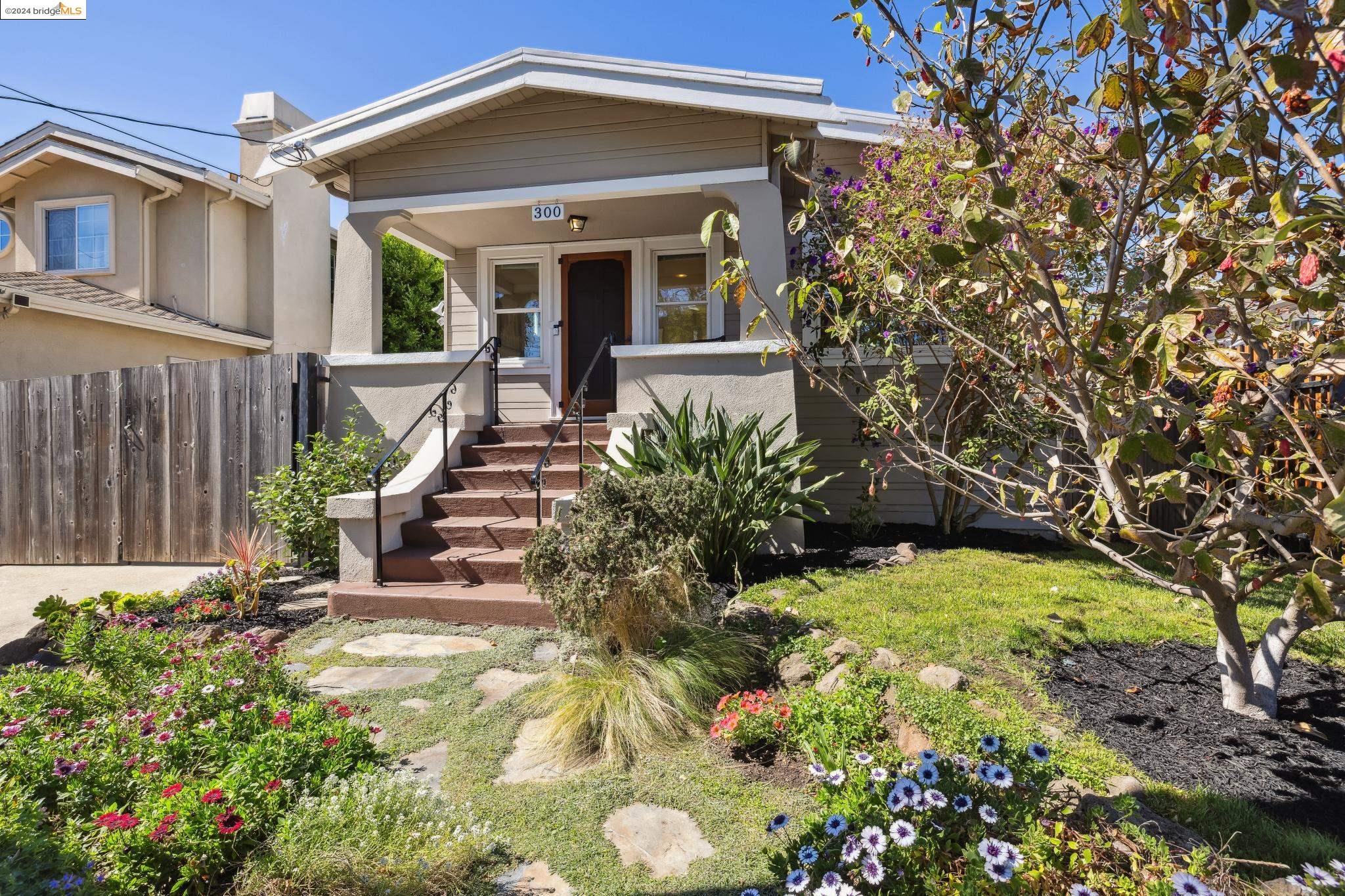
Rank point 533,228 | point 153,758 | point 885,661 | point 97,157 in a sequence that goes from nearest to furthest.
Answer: point 153,758
point 885,661
point 533,228
point 97,157

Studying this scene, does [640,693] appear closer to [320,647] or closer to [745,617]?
[745,617]

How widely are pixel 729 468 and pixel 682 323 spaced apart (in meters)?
3.76

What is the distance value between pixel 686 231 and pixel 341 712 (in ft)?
23.0

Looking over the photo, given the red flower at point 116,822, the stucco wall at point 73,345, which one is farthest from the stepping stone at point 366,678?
the stucco wall at point 73,345

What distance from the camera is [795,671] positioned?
10.9ft

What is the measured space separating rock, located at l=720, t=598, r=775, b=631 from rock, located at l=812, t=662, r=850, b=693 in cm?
78

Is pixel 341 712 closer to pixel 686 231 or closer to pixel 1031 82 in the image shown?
pixel 1031 82

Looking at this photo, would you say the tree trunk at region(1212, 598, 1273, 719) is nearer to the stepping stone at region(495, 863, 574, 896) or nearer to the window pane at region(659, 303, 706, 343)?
the stepping stone at region(495, 863, 574, 896)

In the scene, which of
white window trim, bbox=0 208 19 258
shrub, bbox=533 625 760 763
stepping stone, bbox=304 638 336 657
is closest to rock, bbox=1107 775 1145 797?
shrub, bbox=533 625 760 763

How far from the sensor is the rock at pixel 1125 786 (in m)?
2.16

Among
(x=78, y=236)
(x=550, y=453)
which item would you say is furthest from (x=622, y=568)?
(x=78, y=236)

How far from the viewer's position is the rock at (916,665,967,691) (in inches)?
117

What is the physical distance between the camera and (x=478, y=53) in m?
9.35

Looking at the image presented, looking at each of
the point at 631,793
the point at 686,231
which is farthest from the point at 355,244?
the point at 631,793
